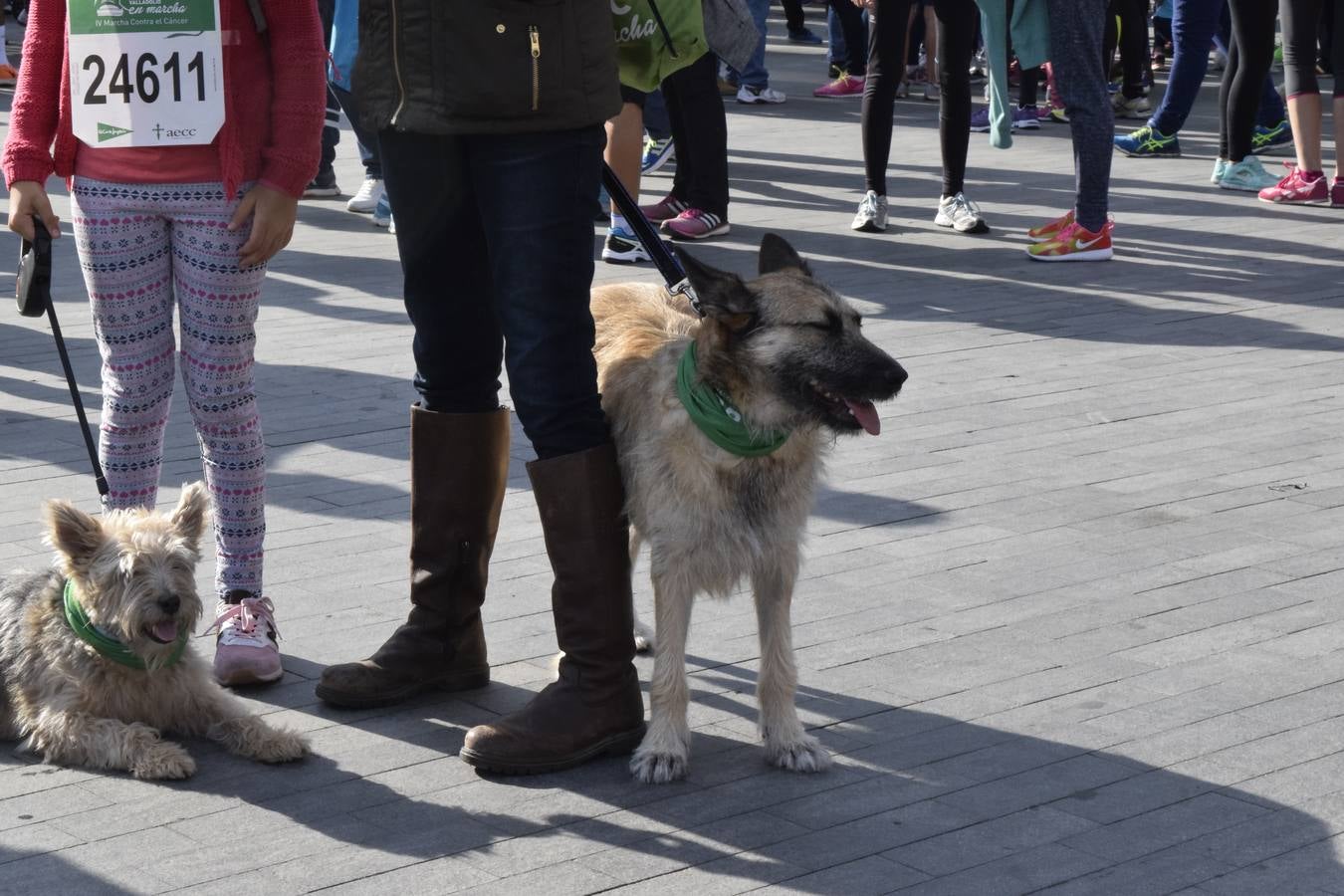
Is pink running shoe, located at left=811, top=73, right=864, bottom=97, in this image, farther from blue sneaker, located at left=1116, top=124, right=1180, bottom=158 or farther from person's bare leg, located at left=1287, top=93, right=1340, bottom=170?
person's bare leg, located at left=1287, top=93, right=1340, bottom=170

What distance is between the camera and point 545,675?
177 inches

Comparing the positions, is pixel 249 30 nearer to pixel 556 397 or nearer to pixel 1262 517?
pixel 556 397

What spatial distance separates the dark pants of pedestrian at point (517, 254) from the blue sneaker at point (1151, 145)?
408 inches

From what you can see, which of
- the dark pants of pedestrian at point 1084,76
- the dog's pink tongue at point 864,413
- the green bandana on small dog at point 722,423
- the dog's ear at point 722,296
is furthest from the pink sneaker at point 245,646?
the dark pants of pedestrian at point 1084,76

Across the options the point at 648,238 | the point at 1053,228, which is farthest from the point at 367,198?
the point at 648,238

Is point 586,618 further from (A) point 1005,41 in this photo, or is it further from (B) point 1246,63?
(B) point 1246,63

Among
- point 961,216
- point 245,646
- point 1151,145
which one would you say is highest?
point 1151,145

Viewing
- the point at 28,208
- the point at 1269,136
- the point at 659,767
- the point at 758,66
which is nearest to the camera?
the point at 659,767

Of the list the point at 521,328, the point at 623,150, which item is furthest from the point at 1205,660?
the point at 623,150

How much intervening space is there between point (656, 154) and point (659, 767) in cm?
929

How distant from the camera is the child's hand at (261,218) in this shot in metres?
4.19

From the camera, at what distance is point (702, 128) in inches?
389

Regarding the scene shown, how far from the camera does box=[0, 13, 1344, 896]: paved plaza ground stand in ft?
11.5

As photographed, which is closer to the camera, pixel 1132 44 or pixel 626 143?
pixel 626 143
